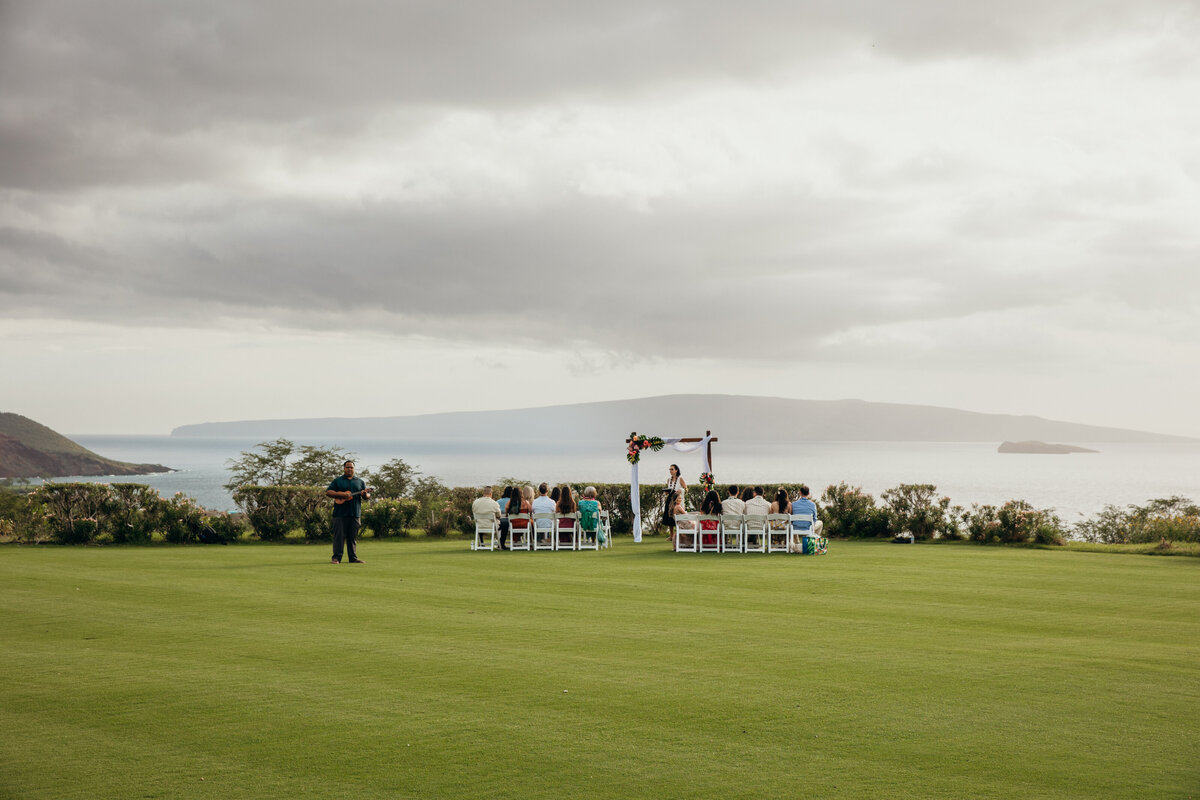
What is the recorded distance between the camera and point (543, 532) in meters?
21.6

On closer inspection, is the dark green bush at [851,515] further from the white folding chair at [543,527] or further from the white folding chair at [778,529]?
the white folding chair at [543,527]

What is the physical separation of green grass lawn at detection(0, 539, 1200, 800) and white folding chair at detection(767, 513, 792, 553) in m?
5.46

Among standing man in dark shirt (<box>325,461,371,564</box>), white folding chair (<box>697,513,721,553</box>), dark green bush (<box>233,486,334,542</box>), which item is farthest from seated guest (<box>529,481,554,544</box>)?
dark green bush (<box>233,486,334,542</box>)

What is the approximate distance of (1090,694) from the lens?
742 centimetres

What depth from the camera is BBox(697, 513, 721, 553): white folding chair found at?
20109 mm

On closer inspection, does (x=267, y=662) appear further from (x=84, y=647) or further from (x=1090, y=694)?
(x=1090, y=694)

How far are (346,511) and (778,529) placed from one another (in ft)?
28.5

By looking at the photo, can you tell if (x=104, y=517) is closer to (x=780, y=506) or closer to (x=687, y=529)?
(x=687, y=529)

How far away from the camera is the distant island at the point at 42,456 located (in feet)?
515

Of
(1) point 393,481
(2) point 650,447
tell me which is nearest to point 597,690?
(2) point 650,447

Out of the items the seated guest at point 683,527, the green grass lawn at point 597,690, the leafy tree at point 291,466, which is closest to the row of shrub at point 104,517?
the green grass lawn at point 597,690

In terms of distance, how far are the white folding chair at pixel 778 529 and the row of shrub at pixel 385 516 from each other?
3780mm

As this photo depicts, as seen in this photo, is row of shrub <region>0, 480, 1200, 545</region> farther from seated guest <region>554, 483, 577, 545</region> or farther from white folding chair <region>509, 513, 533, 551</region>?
seated guest <region>554, 483, 577, 545</region>

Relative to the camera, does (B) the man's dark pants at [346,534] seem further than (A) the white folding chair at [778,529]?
No
